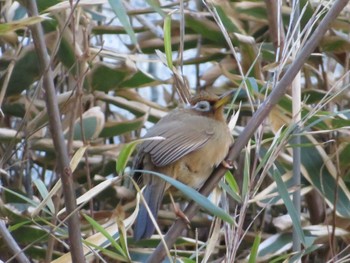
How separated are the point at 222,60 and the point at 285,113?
17.5 inches

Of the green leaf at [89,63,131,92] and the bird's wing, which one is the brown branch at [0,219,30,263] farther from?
the green leaf at [89,63,131,92]

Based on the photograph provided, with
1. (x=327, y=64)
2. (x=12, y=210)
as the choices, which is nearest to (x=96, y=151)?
(x=12, y=210)

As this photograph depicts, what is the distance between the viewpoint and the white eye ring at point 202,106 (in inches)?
89.5

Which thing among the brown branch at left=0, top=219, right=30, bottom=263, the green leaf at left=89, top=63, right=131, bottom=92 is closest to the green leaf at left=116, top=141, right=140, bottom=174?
the brown branch at left=0, top=219, right=30, bottom=263

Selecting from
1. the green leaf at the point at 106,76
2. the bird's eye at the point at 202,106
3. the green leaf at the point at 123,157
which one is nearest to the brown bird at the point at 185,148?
the bird's eye at the point at 202,106

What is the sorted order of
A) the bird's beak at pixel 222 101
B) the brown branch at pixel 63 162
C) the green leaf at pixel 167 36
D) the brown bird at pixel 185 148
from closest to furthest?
the brown branch at pixel 63 162
the green leaf at pixel 167 36
the brown bird at pixel 185 148
the bird's beak at pixel 222 101

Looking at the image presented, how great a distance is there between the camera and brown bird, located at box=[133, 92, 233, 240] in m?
2.05

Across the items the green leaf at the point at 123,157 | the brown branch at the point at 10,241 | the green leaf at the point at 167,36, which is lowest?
the brown branch at the point at 10,241

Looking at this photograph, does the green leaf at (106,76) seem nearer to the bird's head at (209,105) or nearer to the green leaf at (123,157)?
the bird's head at (209,105)

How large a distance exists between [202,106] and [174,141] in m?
0.20

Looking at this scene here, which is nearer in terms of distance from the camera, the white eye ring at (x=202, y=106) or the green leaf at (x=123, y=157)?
the green leaf at (x=123, y=157)

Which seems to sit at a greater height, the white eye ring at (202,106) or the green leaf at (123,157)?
the green leaf at (123,157)

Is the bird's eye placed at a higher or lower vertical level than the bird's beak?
lower

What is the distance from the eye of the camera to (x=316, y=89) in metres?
A: 2.62
